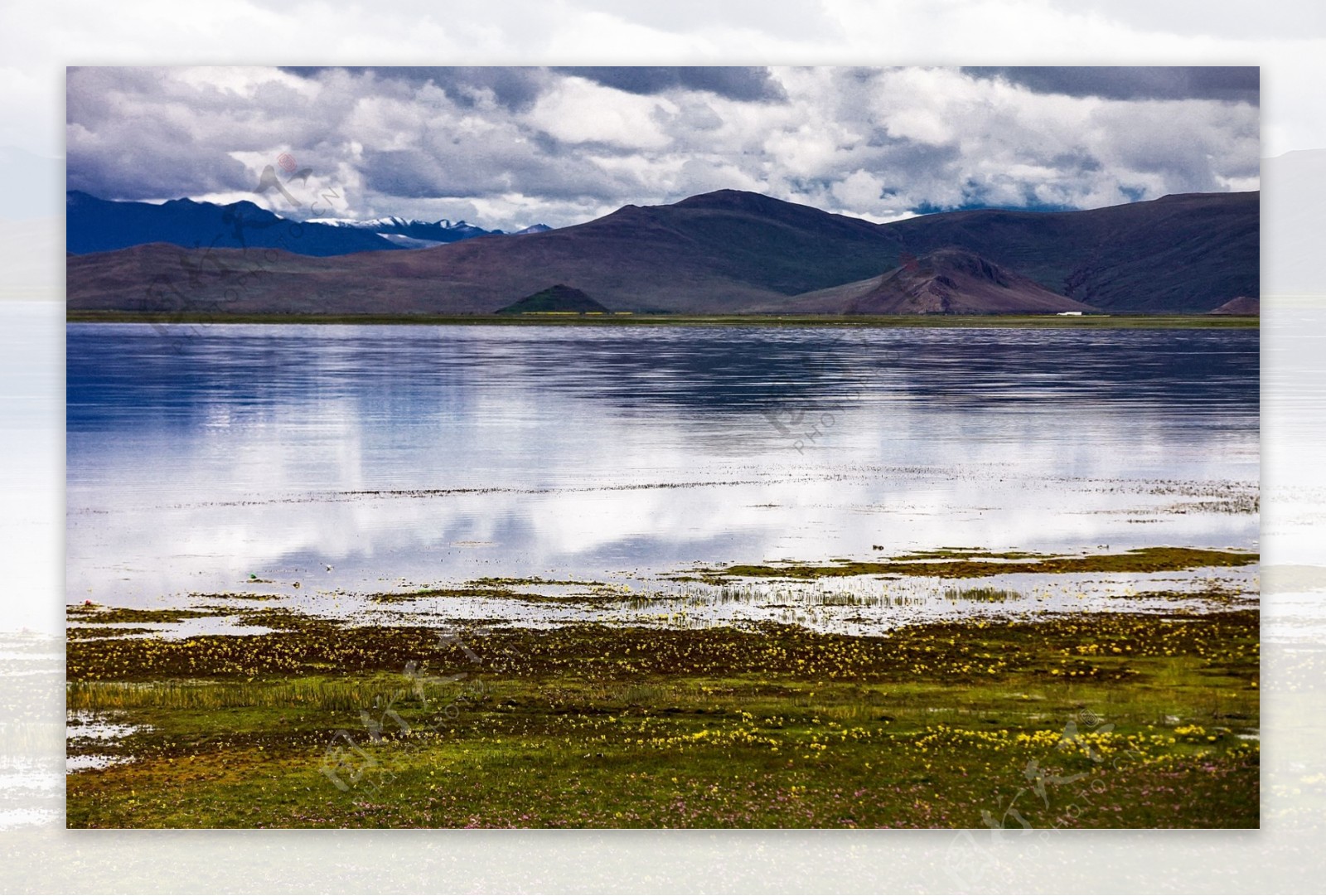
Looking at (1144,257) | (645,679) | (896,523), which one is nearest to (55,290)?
(645,679)

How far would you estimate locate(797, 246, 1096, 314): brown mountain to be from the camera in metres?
10.8

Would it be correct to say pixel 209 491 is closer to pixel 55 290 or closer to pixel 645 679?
pixel 55 290

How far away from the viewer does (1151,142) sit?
10109 mm

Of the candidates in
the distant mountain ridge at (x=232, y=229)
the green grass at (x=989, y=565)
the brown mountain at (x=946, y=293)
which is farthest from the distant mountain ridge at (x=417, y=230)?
the green grass at (x=989, y=565)

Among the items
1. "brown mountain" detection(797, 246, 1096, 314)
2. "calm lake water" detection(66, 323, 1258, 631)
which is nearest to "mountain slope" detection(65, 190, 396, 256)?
"calm lake water" detection(66, 323, 1258, 631)

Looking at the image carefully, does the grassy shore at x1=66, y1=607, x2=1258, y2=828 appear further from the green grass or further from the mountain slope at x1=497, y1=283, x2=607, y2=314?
the mountain slope at x1=497, y1=283, x2=607, y2=314

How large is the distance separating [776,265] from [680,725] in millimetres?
3830

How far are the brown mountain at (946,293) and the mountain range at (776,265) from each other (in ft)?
0.04

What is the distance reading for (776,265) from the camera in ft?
35.8

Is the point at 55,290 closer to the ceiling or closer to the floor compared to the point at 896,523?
closer to the ceiling

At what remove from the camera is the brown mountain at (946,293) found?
35.3ft

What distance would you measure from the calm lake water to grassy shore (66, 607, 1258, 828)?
607 millimetres

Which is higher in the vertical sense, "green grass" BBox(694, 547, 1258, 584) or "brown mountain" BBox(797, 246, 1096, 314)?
"brown mountain" BBox(797, 246, 1096, 314)

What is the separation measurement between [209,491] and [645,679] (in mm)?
3618
